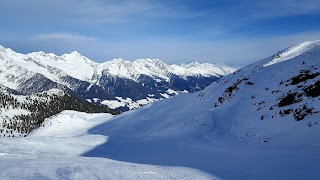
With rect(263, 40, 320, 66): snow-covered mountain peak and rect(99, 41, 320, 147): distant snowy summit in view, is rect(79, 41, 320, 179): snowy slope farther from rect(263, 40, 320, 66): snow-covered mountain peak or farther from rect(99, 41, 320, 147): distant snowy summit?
rect(263, 40, 320, 66): snow-covered mountain peak

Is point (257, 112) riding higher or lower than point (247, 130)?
higher

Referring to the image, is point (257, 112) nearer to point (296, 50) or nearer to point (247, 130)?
point (247, 130)

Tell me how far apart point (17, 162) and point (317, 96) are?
32419 millimetres

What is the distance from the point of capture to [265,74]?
173 ft

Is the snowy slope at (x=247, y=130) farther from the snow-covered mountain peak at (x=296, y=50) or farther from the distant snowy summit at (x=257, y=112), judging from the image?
the snow-covered mountain peak at (x=296, y=50)

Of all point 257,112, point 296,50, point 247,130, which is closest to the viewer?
point 247,130

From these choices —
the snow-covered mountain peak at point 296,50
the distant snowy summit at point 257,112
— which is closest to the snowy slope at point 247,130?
the distant snowy summit at point 257,112

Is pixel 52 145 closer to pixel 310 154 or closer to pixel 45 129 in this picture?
pixel 310 154

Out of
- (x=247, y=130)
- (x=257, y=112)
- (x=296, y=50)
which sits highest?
(x=296, y=50)

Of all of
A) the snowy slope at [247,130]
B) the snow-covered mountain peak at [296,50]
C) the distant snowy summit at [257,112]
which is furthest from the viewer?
the snow-covered mountain peak at [296,50]

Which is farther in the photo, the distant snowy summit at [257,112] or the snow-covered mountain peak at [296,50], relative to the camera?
the snow-covered mountain peak at [296,50]

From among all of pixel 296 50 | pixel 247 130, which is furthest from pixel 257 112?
pixel 296 50

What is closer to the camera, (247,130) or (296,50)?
(247,130)

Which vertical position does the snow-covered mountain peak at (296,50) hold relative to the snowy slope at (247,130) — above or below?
above
